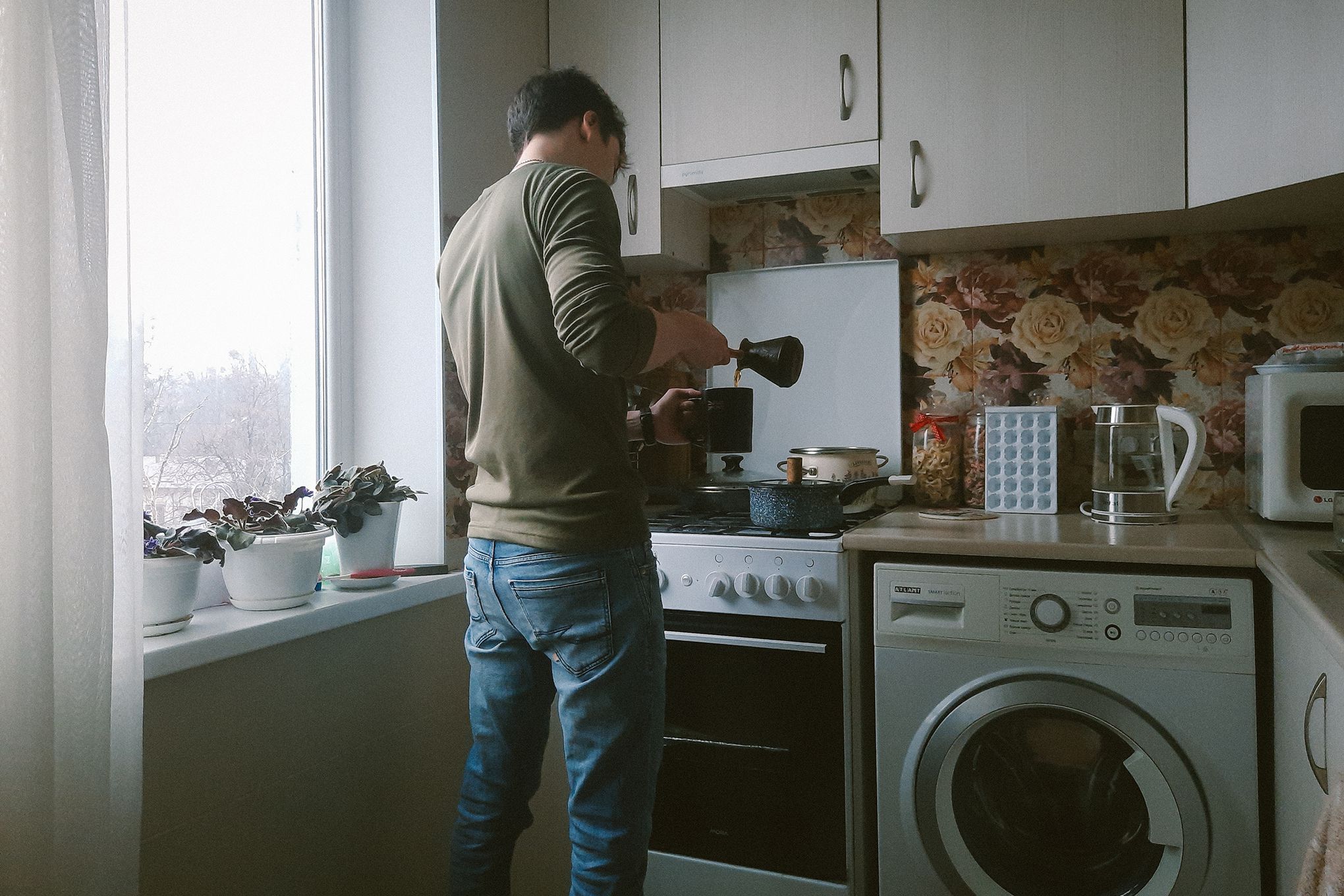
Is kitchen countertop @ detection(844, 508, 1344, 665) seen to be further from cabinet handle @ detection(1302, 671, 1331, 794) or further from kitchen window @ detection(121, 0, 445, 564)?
kitchen window @ detection(121, 0, 445, 564)

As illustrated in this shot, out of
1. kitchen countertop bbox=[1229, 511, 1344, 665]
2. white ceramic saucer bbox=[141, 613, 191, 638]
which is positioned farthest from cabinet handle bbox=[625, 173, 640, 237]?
kitchen countertop bbox=[1229, 511, 1344, 665]

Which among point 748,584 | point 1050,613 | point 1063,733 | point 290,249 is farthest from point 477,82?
point 1063,733

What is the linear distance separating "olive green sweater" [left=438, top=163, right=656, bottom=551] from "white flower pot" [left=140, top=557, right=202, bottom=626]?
418 mm

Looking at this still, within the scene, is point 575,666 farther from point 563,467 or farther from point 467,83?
point 467,83

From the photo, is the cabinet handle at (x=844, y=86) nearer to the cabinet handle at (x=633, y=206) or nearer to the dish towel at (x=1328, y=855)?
the cabinet handle at (x=633, y=206)

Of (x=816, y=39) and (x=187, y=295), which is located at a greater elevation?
(x=816, y=39)

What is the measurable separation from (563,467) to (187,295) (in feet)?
2.63

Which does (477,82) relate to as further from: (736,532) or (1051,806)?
(1051,806)

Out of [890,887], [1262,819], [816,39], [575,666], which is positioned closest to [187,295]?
[575,666]

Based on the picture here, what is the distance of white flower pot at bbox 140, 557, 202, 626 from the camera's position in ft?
4.12

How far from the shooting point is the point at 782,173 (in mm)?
2027

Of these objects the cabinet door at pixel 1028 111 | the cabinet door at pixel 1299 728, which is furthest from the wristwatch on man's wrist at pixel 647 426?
the cabinet door at pixel 1299 728

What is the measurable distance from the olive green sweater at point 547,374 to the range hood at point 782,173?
884 millimetres

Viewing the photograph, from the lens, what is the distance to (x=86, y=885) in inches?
38.9
